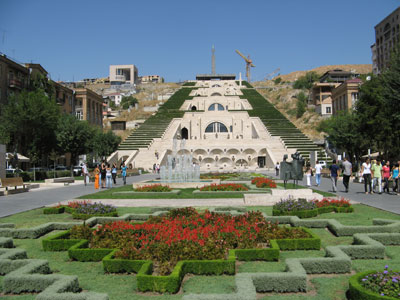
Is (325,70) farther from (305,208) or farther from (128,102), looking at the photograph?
(305,208)

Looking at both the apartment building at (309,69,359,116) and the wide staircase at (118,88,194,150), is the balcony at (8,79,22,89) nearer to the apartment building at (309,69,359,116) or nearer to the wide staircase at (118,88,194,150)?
the wide staircase at (118,88,194,150)

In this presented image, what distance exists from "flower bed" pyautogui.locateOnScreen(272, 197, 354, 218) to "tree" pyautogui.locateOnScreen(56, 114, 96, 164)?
3314 cm

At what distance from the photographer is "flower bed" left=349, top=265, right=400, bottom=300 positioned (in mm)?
4309

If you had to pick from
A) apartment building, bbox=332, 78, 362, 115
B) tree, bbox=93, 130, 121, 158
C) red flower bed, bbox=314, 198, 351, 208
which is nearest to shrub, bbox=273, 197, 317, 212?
red flower bed, bbox=314, 198, 351, 208

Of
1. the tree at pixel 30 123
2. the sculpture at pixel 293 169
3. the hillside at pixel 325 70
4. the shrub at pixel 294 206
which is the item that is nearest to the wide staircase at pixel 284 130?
the tree at pixel 30 123

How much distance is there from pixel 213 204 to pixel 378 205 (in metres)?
6.28

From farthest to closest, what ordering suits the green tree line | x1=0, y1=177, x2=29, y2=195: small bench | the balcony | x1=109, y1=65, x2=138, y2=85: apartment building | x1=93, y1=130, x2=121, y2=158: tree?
x1=109, y1=65, x2=138, y2=85: apartment building < x1=93, y1=130, x2=121, y2=158: tree < the balcony < the green tree line < x1=0, y1=177, x2=29, y2=195: small bench

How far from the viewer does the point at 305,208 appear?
11555 mm

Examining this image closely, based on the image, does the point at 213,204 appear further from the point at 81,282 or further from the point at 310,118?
the point at 310,118

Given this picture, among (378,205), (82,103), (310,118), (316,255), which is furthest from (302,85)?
(316,255)

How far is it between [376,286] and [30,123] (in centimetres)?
3942

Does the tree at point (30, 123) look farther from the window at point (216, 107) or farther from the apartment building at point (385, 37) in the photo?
the apartment building at point (385, 37)

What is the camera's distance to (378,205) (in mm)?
13781

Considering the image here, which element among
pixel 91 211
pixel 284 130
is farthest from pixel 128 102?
pixel 91 211
